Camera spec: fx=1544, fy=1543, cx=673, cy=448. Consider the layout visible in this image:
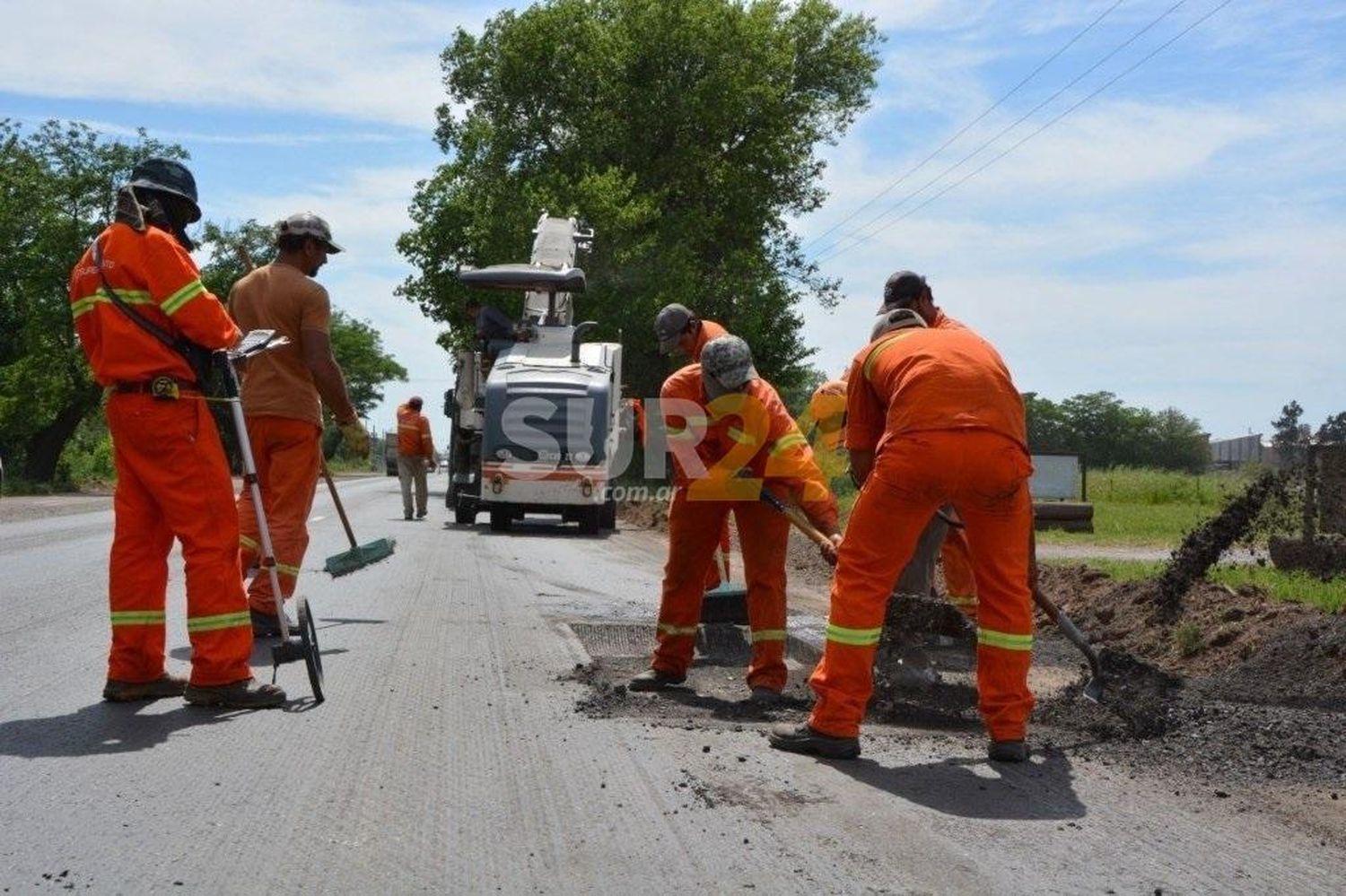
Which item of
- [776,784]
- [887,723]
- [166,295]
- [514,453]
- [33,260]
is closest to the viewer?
[776,784]

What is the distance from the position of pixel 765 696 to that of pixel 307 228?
10.9 ft

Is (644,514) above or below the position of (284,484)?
below

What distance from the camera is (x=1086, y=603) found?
1137cm

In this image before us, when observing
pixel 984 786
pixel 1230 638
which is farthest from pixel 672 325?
pixel 1230 638

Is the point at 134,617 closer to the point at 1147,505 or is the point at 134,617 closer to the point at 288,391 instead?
the point at 288,391

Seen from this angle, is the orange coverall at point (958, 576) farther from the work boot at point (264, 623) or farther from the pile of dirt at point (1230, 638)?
the work boot at point (264, 623)

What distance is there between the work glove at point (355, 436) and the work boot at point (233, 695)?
2121mm

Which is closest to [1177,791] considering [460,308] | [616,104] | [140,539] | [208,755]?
[208,755]

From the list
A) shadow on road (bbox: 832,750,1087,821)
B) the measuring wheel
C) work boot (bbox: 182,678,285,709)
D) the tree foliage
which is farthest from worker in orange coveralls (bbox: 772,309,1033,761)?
the tree foliage

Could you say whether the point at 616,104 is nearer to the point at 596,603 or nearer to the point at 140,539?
the point at 596,603

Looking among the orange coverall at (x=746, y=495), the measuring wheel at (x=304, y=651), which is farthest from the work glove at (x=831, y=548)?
the measuring wheel at (x=304, y=651)

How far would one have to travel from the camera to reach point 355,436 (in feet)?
26.6

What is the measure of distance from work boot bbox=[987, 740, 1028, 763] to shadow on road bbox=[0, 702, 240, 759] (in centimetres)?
287

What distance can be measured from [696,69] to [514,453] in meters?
25.6
